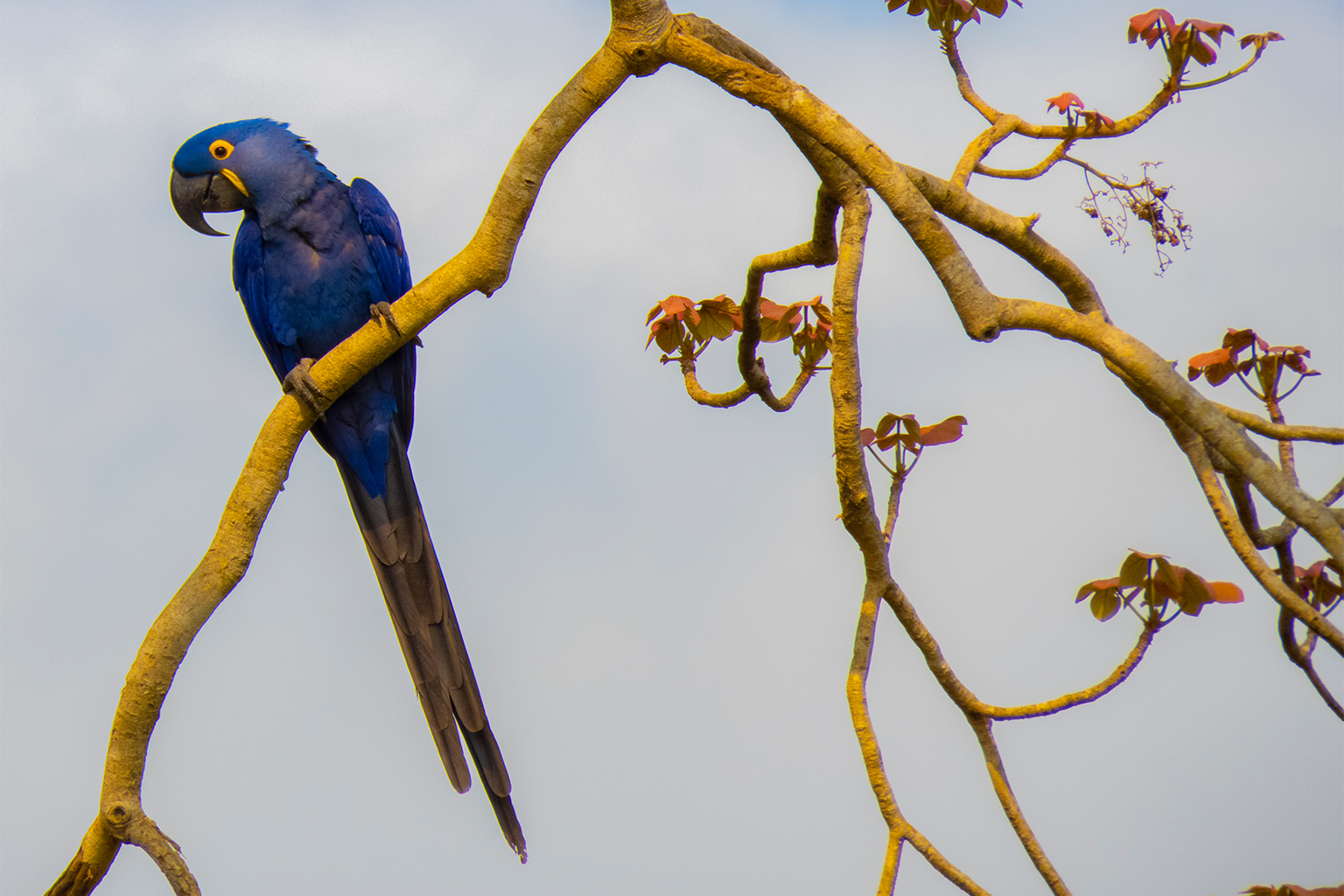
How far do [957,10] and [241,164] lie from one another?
1.52 meters

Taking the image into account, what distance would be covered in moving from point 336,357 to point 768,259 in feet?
2.36

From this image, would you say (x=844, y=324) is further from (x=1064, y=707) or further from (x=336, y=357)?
(x=336, y=357)

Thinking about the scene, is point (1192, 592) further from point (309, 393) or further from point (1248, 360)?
point (309, 393)

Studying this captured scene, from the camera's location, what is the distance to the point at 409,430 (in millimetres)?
2111

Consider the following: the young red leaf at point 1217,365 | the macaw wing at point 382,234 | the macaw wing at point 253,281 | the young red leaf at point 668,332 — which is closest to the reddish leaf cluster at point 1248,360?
the young red leaf at point 1217,365

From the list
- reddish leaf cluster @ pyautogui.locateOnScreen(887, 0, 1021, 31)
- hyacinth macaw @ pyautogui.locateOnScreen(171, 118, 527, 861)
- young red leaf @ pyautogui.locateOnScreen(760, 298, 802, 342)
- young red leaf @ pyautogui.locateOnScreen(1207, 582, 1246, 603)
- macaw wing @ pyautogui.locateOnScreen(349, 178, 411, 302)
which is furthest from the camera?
macaw wing @ pyautogui.locateOnScreen(349, 178, 411, 302)

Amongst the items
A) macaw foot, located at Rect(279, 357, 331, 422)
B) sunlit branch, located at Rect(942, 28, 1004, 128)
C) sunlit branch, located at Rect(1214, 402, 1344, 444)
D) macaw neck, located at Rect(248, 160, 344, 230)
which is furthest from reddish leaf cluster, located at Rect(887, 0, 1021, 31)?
macaw neck, located at Rect(248, 160, 344, 230)

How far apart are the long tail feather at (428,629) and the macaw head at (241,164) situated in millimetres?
628

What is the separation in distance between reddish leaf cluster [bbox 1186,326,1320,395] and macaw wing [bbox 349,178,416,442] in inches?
62.4

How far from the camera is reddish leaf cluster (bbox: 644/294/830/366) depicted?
1.65m

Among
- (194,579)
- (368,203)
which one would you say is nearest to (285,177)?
(368,203)

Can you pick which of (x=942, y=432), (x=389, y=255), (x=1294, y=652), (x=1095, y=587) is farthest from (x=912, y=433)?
(x=389, y=255)

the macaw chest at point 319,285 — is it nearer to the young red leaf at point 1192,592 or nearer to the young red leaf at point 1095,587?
the young red leaf at point 1095,587

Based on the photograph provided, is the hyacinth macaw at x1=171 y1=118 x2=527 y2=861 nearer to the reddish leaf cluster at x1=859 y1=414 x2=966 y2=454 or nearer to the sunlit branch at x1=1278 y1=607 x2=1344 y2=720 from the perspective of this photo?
the reddish leaf cluster at x1=859 y1=414 x2=966 y2=454
